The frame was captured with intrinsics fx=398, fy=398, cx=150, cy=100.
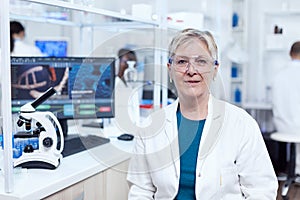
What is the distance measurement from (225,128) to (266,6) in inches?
140

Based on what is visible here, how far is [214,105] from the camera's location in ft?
5.21

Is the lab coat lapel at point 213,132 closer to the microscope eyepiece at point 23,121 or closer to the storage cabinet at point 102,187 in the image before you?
the storage cabinet at point 102,187

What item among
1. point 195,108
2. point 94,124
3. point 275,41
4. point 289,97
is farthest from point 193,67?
point 275,41

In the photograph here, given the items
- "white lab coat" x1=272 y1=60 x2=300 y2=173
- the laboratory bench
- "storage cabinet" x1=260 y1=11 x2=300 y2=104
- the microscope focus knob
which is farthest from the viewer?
"storage cabinet" x1=260 y1=11 x2=300 y2=104

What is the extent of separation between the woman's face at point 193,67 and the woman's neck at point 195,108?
46 millimetres

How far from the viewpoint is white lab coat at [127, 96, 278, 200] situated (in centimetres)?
149

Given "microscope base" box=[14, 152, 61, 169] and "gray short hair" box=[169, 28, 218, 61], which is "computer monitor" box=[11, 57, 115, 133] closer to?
"microscope base" box=[14, 152, 61, 169]

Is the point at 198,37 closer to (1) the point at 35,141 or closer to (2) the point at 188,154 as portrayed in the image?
(2) the point at 188,154

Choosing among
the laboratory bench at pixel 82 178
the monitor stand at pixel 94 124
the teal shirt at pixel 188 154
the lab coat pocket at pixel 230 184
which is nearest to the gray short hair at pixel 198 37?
the teal shirt at pixel 188 154

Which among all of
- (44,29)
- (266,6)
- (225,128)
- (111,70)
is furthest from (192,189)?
(44,29)

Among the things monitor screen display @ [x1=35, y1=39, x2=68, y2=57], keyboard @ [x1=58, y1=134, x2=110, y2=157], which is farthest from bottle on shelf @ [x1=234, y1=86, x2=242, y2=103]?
keyboard @ [x1=58, y1=134, x2=110, y2=157]

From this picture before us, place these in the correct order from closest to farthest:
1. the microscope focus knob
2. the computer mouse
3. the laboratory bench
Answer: the laboratory bench, the microscope focus knob, the computer mouse

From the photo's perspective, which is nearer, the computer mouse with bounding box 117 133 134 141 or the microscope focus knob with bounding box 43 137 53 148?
the microscope focus knob with bounding box 43 137 53 148

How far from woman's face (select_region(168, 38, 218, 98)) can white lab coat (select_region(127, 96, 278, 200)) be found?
0.36 ft
